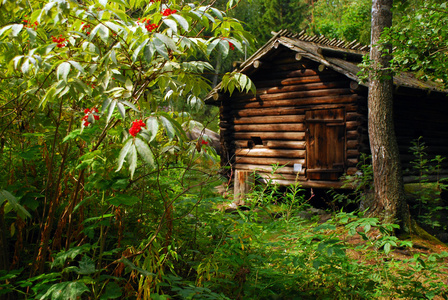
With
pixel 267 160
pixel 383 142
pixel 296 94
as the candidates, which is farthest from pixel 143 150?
pixel 267 160

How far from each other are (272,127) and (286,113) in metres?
0.63

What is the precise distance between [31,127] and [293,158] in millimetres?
8566

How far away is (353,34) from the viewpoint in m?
25.0

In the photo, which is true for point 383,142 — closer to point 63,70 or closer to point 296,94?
point 296,94

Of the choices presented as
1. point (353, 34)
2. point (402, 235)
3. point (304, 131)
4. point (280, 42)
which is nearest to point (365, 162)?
point (304, 131)

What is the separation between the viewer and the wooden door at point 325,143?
982 centimetres

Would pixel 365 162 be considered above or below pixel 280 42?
below

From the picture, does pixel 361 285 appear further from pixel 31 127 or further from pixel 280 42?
pixel 280 42

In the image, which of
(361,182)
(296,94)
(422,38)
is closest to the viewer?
(422,38)

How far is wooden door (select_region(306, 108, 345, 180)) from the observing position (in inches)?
387

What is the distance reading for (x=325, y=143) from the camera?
10.1 meters

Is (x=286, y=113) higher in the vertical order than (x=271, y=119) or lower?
higher

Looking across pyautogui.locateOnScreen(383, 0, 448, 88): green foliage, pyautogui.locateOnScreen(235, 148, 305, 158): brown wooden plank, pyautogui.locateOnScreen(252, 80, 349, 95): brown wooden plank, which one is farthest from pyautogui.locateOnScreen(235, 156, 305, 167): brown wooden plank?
pyautogui.locateOnScreen(383, 0, 448, 88): green foliage

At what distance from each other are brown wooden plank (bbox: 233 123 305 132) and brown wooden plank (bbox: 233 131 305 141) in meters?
0.12
